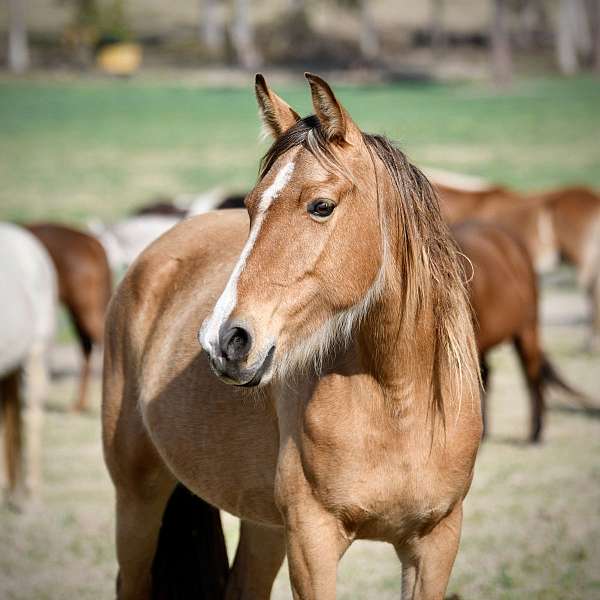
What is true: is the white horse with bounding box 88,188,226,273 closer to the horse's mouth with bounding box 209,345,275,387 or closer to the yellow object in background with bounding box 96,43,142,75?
the horse's mouth with bounding box 209,345,275,387

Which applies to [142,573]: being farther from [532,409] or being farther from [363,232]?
[532,409]

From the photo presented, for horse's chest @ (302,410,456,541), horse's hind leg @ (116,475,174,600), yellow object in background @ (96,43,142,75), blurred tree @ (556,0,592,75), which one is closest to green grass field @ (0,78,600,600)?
horse's chest @ (302,410,456,541)

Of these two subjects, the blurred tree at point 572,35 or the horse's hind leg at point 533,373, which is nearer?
the horse's hind leg at point 533,373

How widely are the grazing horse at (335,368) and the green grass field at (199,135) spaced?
17.4 metres

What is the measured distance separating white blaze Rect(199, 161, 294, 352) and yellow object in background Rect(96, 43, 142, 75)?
1121 inches

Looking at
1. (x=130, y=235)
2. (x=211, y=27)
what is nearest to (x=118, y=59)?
(x=211, y=27)

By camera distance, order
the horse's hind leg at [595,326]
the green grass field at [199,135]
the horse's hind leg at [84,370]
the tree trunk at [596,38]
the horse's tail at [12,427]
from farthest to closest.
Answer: the tree trunk at [596,38] < the green grass field at [199,135] < the horse's hind leg at [595,326] < the horse's hind leg at [84,370] < the horse's tail at [12,427]

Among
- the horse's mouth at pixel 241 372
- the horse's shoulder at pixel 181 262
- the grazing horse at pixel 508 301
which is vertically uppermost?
the horse's mouth at pixel 241 372

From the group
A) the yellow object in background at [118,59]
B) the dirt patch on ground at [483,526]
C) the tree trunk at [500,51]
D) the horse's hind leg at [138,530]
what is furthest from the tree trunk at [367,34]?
the horse's hind leg at [138,530]

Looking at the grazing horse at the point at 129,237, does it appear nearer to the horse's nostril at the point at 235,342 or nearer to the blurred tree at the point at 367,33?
the horse's nostril at the point at 235,342

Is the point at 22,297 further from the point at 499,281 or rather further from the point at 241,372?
the point at 241,372

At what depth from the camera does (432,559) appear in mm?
2539

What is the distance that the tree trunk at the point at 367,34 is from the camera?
3262 cm

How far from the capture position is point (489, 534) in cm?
513
